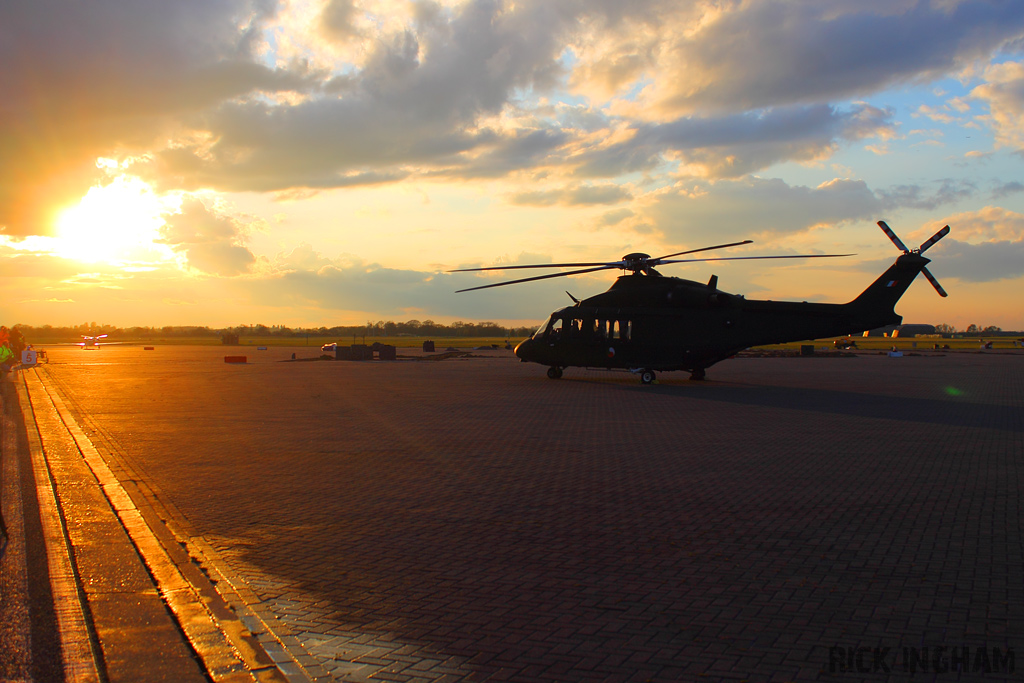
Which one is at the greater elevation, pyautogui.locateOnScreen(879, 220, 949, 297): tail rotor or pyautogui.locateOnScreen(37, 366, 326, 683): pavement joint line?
pyautogui.locateOnScreen(879, 220, 949, 297): tail rotor

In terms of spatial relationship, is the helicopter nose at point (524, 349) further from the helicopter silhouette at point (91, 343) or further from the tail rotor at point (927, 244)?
the helicopter silhouette at point (91, 343)

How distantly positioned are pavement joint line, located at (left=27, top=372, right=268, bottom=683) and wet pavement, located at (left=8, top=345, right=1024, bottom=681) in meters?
0.26

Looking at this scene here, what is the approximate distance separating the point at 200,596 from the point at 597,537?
3.43 meters

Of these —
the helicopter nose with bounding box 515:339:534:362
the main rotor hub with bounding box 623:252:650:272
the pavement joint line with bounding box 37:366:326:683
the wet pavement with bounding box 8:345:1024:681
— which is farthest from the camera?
the helicopter nose with bounding box 515:339:534:362

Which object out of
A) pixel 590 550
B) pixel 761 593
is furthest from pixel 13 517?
pixel 761 593

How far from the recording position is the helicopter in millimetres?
23625

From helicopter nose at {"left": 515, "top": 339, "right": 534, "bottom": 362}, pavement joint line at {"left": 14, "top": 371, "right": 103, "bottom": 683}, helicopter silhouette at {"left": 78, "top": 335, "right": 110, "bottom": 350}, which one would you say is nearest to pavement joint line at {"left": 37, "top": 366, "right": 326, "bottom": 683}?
pavement joint line at {"left": 14, "top": 371, "right": 103, "bottom": 683}

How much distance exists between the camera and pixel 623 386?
83.9 feet

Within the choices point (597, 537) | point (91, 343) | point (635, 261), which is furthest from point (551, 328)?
point (91, 343)

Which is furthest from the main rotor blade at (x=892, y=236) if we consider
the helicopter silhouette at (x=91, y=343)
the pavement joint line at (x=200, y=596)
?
the helicopter silhouette at (x=91, y=343)

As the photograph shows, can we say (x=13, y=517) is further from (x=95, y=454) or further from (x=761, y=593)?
(x=761, y=593)

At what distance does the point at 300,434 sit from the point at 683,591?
33.3 ft

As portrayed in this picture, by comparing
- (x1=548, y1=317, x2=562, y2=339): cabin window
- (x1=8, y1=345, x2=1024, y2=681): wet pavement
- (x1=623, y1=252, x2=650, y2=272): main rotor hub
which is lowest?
(x1=8, y1=345, x2=1024, y2=681): wet pavement

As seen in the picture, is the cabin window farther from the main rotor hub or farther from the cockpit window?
the main rotor hub
